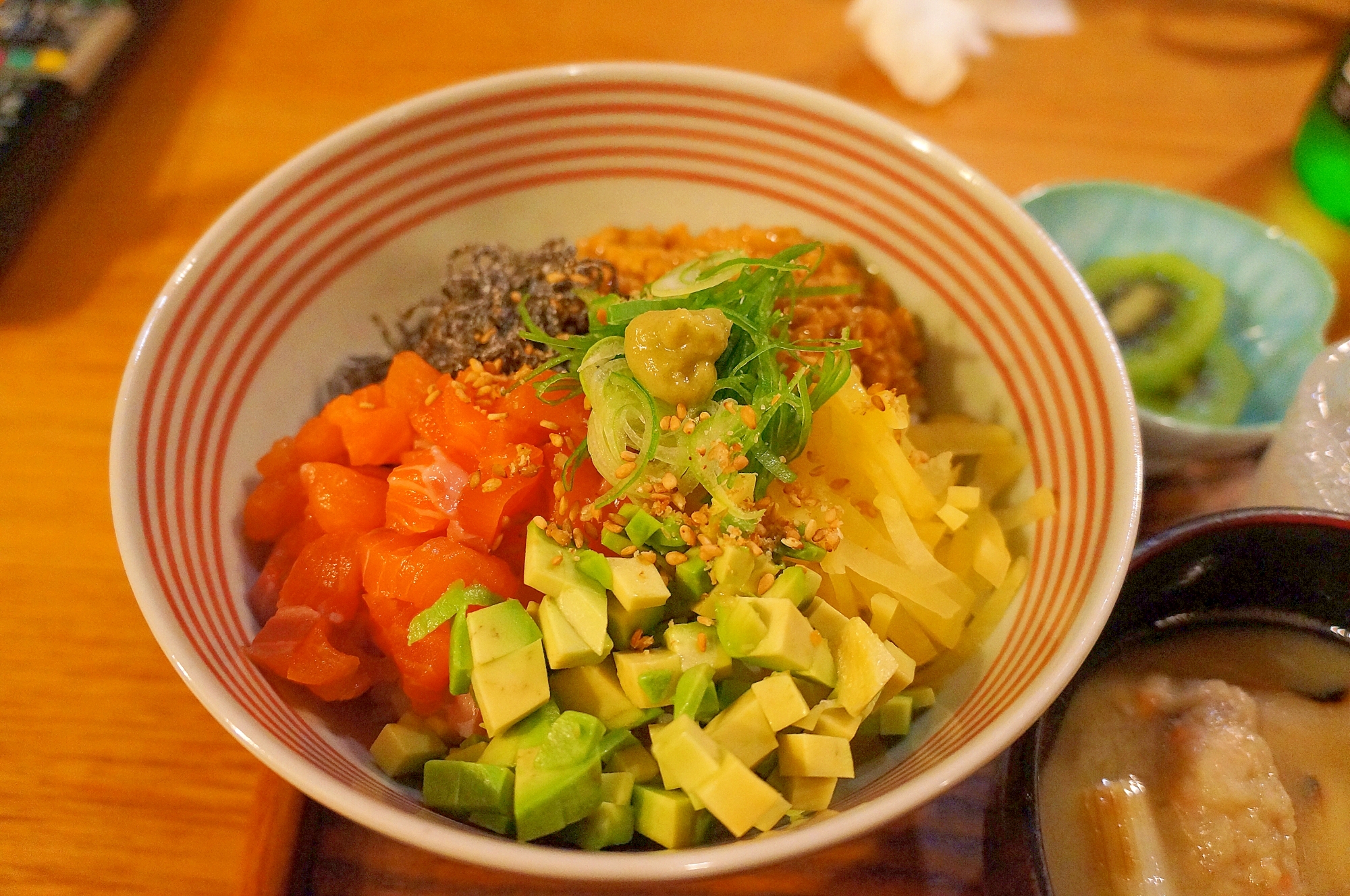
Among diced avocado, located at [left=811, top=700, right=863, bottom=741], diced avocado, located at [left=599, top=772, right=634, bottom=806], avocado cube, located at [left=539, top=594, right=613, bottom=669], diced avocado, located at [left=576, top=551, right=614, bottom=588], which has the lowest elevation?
diced avocado, located at [left=599, top=772, right=634, bottom=806]

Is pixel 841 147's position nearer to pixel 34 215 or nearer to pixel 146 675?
pixel 146 675

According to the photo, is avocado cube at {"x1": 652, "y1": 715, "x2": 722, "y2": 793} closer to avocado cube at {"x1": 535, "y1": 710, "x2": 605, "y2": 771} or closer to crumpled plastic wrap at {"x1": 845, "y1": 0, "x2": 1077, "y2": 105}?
avocado cube at {"x1": 535, "y1": 710, "x2": 605, "y2": 771}

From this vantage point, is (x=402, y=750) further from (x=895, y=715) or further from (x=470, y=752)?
(x=895, y=715)

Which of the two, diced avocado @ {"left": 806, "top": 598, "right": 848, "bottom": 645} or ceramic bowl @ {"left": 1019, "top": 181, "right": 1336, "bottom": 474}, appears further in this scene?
ceramic bowl @ {"left": 1019, "top": 181, "right": 1336, "bottom": 474}

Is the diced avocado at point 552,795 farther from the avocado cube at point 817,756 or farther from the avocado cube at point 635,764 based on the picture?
the avocado cube at point 817,756

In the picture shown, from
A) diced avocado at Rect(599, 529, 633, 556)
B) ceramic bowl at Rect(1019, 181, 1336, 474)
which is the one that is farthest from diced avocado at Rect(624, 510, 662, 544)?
ceramic bowl at Rect(1019, 181, 1336, 474)

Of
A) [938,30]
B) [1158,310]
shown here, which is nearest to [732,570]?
[1158,310]

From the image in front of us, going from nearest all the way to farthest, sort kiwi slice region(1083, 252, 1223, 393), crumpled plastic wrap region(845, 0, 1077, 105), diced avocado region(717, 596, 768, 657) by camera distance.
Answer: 1. diced avocado region(717, 596, 768, 657)
2. kiwi slice region(1083, 252, 1223, 393)
3. crumpled plastic wrap region(845, 0, 1077, 105)
